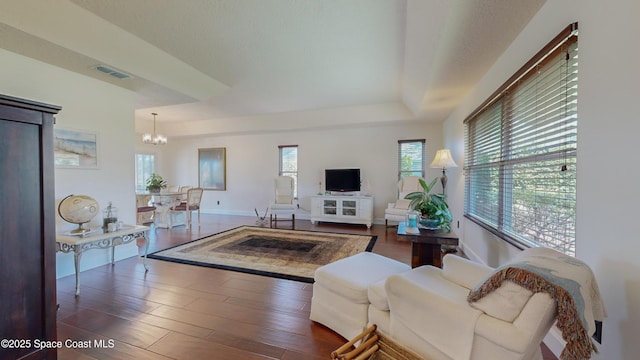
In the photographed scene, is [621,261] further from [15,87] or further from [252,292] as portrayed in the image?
[15,87]

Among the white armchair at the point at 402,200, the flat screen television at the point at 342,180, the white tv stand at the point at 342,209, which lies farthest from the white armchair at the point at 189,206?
the white armchair at the point at 402,200

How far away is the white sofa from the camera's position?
0.98m

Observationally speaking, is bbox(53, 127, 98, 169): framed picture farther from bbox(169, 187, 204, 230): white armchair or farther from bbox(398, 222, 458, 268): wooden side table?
bbox(398, 222, 458, 268): wooden side table

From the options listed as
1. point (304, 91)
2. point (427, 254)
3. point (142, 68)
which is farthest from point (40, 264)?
point (304, 91)

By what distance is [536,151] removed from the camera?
1.88 meters

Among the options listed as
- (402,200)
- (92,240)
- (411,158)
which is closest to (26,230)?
(92,240)

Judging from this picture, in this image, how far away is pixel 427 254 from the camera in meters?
2.42

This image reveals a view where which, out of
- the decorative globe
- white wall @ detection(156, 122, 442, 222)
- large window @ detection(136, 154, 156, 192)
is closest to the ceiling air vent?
the decorative globe

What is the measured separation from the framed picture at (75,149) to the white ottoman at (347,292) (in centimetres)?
315

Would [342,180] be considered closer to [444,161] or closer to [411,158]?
[411,158]

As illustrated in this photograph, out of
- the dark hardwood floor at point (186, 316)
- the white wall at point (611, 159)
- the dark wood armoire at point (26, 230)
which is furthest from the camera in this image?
the dark hardwood floor at point (186, 316)

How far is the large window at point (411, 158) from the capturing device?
5.80 metres

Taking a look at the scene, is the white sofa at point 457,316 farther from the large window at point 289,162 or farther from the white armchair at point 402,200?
the large window at point 289,162

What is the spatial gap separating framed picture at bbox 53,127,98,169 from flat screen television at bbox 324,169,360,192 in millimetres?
4232
